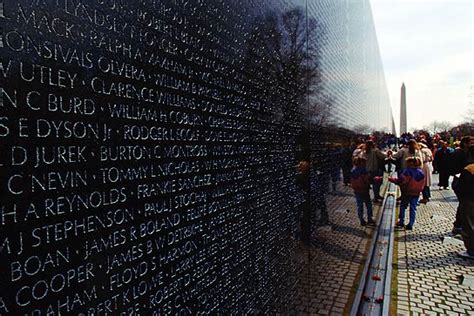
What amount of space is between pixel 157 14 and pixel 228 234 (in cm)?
102

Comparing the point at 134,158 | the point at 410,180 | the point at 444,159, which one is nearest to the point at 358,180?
the point at 410,180

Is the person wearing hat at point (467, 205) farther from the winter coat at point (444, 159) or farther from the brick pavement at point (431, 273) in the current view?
the winter coat at point (444, 159)

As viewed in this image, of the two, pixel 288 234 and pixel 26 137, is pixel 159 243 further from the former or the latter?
pixel 288 234

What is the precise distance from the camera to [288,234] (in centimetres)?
279

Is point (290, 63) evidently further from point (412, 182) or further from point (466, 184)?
point (412, 182)

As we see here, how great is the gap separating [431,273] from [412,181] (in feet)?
10.1

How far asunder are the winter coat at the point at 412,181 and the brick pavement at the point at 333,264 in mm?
3335

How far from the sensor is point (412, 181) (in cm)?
888

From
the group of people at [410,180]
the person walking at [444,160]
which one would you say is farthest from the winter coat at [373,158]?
the person walking at [444,160]

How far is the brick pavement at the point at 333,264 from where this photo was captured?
130 inches

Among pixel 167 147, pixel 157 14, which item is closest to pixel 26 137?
pixel 167 147

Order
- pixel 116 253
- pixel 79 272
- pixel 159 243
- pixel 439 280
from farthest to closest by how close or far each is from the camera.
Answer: pixel 439 280 → pixel 159 243 → pixel 116 253 → pixel 79 272

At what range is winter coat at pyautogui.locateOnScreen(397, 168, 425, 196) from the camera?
883cm

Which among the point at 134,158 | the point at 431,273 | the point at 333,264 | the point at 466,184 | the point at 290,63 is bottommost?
the point at 431,273
